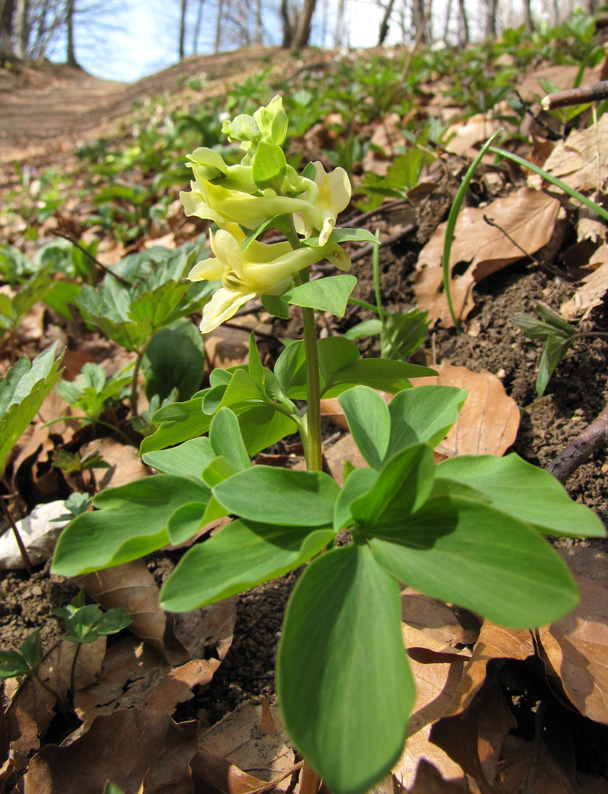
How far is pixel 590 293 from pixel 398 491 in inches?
45.7

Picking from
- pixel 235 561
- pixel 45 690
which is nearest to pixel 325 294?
pixel 235 561

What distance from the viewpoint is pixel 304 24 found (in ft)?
40.0

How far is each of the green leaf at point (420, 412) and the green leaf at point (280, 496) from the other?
0.14 metres

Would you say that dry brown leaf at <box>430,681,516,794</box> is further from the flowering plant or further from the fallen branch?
the fallen branch

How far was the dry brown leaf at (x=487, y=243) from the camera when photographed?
1743 millimetres

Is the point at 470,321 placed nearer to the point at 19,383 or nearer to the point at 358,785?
the point at 19,383

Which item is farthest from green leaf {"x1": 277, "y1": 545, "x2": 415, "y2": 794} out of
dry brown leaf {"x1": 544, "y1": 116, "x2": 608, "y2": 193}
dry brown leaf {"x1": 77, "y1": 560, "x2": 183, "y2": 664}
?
dry brown leaf {"x1": 544, "y1": 116, "x2": 608, "y2": 193}

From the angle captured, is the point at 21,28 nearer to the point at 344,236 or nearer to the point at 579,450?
the point at 344,236

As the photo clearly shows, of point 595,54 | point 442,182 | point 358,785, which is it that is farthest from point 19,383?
point 595,54

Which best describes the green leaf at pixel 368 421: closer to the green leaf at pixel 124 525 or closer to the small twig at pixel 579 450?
the green leaf at pixel 124 525

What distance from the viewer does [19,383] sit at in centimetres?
122

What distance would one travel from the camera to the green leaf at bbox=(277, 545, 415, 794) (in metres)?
0.52

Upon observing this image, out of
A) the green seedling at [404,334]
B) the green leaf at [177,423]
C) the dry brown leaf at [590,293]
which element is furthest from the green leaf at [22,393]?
the dry brown leaf at [590,293]

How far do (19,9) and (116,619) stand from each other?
36.3m
